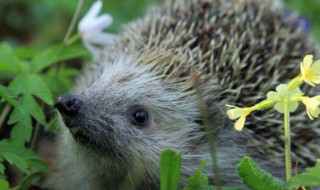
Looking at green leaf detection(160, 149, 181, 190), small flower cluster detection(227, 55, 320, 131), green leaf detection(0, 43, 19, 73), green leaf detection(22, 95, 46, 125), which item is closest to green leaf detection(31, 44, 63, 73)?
green leaf detection(0, 43, 19, 73)

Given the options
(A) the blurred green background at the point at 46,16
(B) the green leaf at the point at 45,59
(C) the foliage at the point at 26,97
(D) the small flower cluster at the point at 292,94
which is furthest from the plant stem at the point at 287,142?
(A) the blurred green background at the point at 46,16

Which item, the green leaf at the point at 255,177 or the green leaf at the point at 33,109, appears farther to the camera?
the green leaf at the point at 33,109

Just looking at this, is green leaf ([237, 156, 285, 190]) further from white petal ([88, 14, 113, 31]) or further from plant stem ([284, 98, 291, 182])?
white petal ([88, 14, 113, 31])

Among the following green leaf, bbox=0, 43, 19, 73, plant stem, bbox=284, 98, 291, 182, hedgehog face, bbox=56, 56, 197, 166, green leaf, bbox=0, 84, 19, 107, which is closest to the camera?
plant stem, bbox=284, 98, 291, 182

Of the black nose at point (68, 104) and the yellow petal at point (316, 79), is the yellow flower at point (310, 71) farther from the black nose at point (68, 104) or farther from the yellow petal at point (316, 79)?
the black nose at point (68, 104)

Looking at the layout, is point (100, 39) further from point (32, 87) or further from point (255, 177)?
point (255, 177)

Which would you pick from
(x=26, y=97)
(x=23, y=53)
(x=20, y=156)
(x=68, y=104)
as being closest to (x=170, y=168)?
(x=68, y=104)
